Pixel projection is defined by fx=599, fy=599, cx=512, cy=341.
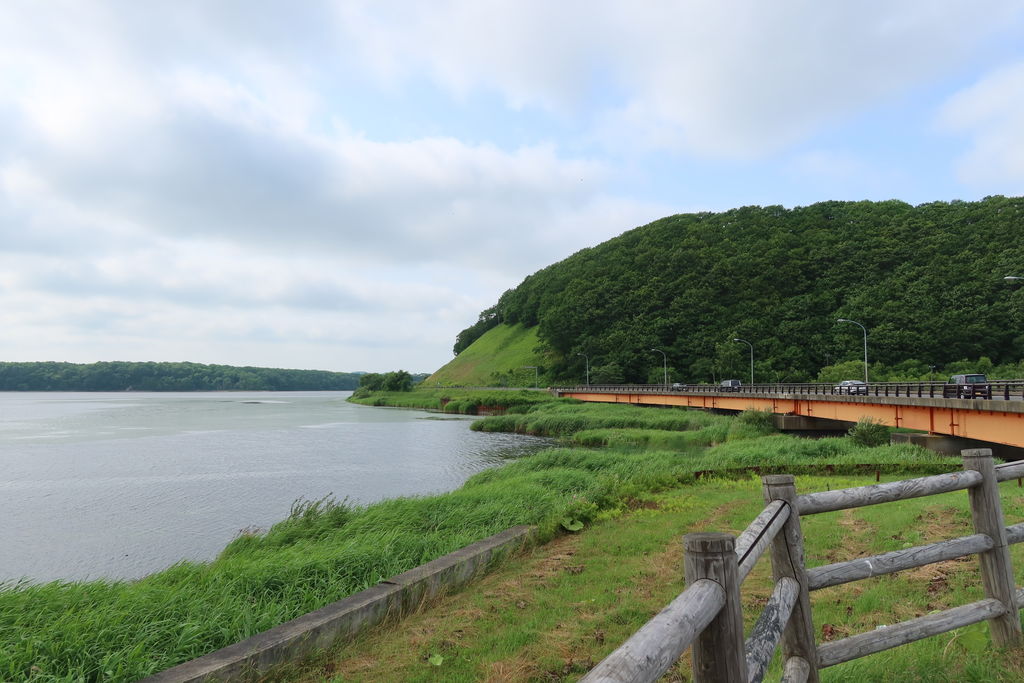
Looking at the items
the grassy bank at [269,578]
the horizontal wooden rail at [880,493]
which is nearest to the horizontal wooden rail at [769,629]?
the horizontal wooden rail at [880,493]

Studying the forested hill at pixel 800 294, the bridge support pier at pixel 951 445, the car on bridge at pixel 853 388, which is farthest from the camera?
the forested hill at pixel 800 294

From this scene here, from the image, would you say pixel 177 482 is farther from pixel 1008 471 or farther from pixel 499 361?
pixel 499 361

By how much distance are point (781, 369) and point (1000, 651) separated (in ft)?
295

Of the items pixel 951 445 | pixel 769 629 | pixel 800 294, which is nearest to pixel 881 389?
pixel 951 445

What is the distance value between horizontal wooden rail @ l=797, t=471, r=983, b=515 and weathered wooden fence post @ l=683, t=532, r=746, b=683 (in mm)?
1592

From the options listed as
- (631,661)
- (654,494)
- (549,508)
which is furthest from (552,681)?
(654,494)

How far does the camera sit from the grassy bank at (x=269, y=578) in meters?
5.84

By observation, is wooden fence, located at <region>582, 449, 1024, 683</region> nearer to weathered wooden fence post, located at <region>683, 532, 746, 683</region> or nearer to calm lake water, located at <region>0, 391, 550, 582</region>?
weathered wooden fence post, located at <region>683, 532, 746, 683</region>

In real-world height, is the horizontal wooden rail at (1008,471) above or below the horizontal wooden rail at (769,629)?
above

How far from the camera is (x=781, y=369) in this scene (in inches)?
3430

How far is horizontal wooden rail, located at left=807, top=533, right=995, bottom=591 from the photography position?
156 inches

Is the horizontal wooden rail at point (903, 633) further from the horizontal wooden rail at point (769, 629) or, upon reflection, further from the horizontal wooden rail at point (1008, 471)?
the horizontal wooden rail at point (1008, 471)

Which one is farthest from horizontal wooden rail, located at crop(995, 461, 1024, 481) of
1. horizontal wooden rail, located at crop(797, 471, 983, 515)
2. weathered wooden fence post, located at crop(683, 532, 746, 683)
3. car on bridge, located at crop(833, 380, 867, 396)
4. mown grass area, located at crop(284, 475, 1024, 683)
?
car on bridge, located at crop(833, 380, 867, 396)

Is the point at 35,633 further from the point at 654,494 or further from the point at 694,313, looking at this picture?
the point at 694,313
